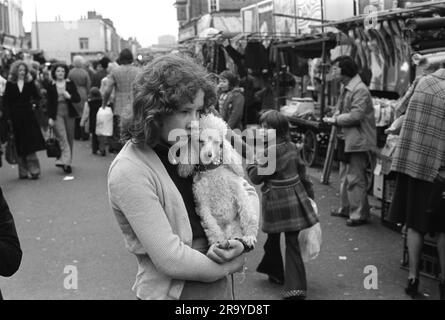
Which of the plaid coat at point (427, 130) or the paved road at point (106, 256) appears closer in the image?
the plaid coat at point (427, 130)

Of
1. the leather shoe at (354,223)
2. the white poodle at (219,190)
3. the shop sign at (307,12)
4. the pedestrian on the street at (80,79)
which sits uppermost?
the shop sign at (307,12)

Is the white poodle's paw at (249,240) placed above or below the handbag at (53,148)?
above

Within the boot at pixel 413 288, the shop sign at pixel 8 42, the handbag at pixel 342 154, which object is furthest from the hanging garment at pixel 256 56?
the shop sign at pixel 8 42

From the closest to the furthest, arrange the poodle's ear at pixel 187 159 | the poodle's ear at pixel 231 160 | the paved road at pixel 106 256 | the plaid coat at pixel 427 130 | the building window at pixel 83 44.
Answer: the poodle's ear at pixel 187 159, the poodle's ear at pixel 231 160, the plaid coat at pixel 427 130, the paved road at pixel 106 256, the building window at pixel 83 44

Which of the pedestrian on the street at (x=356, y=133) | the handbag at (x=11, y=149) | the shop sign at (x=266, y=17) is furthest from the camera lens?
the shop sign at (x=266, y=17)

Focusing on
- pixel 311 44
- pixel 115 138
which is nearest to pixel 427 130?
pixel 311 44

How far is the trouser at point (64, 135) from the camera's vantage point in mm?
11117

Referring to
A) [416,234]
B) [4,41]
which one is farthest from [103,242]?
[4,41]

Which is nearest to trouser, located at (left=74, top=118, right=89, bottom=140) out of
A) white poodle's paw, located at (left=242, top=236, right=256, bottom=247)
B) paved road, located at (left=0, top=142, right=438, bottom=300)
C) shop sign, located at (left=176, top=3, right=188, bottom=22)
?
paved road, located at (left=0, top=142, right=438, bottom=300)

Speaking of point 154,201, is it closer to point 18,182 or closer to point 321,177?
point 321,177

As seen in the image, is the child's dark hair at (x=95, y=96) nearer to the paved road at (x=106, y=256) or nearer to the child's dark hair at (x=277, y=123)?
the paved road at (x=106, y=256)

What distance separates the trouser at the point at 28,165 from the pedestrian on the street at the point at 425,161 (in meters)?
7.36

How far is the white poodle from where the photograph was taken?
2266mm

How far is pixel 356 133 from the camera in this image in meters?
7.43
